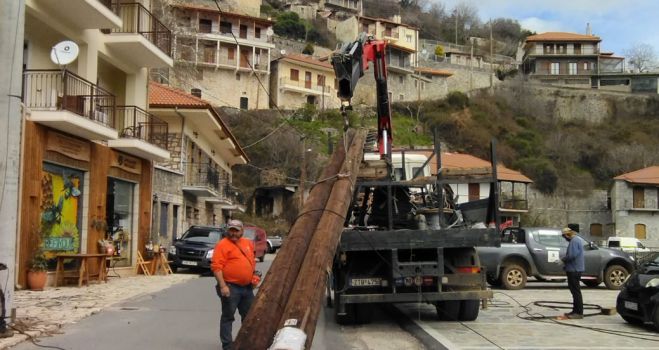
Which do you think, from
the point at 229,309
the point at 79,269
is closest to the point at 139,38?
the point at 79,269

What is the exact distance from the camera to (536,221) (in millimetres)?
68250

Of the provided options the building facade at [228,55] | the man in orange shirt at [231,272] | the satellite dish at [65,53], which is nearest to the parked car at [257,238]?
the satellite dish at [65,53]

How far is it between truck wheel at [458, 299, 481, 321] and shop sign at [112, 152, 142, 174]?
1262 centimetres

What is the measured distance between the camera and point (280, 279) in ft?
22.6

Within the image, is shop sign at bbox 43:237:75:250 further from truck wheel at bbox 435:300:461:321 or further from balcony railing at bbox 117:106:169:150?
truck wheel at bbox 435:300:461:321

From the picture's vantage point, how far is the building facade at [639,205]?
65188mm

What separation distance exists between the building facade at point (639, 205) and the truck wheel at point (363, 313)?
6201 centimetres

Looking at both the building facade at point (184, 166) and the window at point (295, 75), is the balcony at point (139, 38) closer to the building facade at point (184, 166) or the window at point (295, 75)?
the building facade at point (184, 166)

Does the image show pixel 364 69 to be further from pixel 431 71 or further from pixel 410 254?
pixel 431 71

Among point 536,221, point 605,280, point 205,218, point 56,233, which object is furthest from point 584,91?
point 56,233

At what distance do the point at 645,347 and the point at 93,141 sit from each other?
14732mm

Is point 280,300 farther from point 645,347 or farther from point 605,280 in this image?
point 605,280

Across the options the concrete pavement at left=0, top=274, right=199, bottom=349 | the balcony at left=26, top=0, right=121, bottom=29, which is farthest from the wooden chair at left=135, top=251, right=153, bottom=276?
the balcony at left=26, top=0, right=121, bottom=29

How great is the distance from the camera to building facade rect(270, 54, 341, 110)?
80000 millimetres
